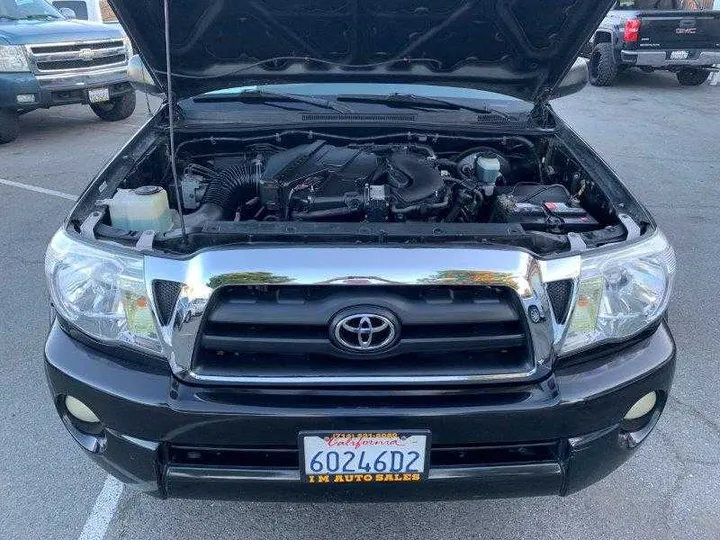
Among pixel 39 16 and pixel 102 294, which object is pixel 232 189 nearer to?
pixel 102 294

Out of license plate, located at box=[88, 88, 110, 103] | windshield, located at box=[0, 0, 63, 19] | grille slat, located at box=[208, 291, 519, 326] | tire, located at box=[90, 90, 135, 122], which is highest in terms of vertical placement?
grille slat, located at box=[208, 291, 519, 326]

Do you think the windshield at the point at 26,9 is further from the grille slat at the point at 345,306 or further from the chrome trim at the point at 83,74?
the grille slat at the point at 345,306

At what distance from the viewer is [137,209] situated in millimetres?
2174

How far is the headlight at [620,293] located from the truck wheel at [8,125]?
24.9ft

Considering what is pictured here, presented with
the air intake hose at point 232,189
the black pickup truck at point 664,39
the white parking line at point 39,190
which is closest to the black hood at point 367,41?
the air intake hose at point 232,189

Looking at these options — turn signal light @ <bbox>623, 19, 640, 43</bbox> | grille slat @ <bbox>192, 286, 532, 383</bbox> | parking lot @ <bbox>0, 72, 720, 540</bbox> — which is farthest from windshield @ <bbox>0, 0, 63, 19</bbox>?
turn signal light @ <bbox>623, 19, 640, 43</bbox>

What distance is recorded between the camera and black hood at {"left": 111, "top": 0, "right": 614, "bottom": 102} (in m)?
2.54

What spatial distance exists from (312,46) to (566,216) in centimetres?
139

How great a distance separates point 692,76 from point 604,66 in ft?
6.40

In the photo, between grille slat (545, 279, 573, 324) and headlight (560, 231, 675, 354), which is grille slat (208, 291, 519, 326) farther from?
headlight (560, 231, 675, 354)

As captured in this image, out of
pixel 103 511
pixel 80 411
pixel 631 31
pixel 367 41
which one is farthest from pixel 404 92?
pixel 631 31

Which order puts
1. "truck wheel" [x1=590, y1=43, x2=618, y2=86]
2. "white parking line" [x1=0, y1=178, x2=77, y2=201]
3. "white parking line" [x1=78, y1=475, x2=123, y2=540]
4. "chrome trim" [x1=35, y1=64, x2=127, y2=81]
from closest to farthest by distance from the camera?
"white parking line" [x1=78, y1=475, x2=123, y2=540] → "white parking line" [x1=0, y1=178, x2=77, y2=201] → "chrome trim" [x1=35, y1=64, x2=127, y2=81] → "truck wheel" [x1=590, y1=43, x2=618, y2=86]

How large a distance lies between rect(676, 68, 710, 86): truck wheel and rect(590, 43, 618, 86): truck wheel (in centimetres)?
146

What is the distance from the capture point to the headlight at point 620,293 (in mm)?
1739
